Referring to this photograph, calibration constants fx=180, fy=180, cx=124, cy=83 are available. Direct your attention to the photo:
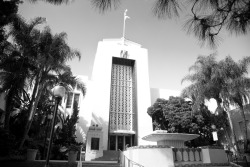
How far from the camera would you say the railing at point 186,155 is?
10344 millimetres

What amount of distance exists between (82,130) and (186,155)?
1436 cm

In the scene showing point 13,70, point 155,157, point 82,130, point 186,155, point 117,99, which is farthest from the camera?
point 117,99

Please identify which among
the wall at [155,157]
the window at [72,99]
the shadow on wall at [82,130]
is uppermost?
the window at [72,99]

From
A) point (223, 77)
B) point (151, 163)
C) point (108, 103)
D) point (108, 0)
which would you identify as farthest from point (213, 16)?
point (108, 103)

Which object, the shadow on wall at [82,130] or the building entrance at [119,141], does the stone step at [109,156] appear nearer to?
the building entrance at [119,141]

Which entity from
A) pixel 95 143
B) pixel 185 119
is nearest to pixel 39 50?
pixel 95 143

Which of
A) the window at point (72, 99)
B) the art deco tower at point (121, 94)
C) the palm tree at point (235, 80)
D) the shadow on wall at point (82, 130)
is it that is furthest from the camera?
the window at point (72, 99)

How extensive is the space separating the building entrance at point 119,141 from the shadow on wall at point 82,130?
3.15m

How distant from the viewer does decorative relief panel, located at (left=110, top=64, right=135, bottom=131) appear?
2247 centimetres

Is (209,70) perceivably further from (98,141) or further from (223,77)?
(98,141)

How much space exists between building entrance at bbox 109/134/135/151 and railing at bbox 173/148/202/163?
38.5 feet

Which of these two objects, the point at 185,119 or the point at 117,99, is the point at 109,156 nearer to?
the point at 117,99

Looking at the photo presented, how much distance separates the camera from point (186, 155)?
10602 millimetres

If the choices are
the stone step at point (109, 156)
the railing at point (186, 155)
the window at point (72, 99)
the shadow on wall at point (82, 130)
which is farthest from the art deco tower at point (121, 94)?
the railing at point (186, 155)
